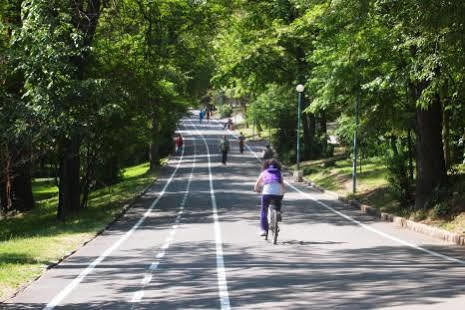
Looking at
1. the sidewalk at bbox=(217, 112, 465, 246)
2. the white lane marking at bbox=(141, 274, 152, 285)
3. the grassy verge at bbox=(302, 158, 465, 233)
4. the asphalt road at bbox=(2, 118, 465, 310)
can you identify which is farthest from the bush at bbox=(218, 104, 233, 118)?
the white lane marking at bbox=(141, 274, 152, 285)

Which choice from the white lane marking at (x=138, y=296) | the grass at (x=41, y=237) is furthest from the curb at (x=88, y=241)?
the white lane marking at (x=138, y=296)

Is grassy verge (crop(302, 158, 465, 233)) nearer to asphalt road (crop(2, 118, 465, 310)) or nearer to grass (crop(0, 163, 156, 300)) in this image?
asphalt road (crop(2, 118, 465, 310))

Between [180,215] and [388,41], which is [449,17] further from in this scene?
[180,215]

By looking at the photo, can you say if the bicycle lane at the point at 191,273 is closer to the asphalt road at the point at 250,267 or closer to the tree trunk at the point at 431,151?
the asphalt road at the point at 250,267

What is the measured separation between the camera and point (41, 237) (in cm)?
1716

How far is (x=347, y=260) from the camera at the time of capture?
12703 millimetres

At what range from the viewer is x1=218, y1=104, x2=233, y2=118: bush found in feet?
394

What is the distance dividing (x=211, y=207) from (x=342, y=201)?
5.08m

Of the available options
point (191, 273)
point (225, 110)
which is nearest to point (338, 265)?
point (191, 273)

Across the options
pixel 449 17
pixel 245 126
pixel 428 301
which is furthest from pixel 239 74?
pixel 245 126

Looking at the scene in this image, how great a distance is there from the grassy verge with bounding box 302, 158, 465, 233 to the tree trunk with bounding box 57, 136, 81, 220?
992cm

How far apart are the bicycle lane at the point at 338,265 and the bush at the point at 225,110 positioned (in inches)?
3871

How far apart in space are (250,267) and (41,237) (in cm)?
713

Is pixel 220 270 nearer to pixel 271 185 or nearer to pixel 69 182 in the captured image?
pixel 271 185
